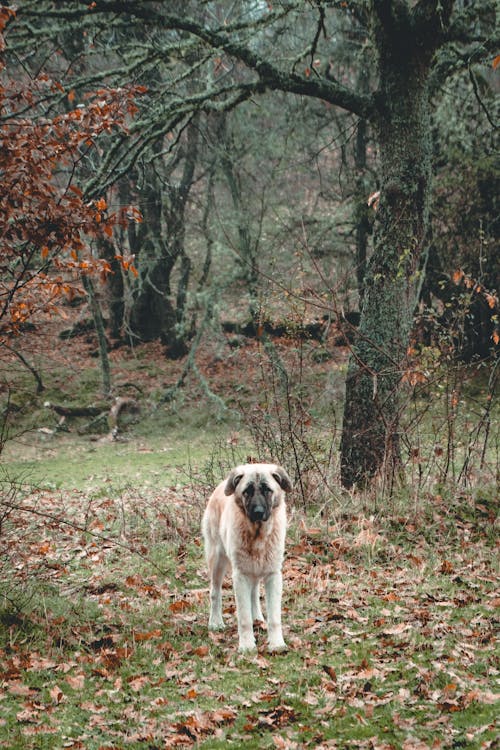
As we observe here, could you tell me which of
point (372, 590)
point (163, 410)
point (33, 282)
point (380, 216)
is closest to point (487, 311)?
point (163, 410)

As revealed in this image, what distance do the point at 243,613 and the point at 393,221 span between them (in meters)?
6.73

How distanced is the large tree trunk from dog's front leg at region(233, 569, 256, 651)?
4682 mm

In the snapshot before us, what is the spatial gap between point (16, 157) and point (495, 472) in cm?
757

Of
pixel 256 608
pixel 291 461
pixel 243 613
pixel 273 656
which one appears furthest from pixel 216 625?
pixel 291 461

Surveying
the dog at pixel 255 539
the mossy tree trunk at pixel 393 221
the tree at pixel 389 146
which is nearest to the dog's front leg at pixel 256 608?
the dog at pixel 255 539

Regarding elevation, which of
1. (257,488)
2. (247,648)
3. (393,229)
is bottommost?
(247,648)

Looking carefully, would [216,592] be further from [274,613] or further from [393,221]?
[393,221]

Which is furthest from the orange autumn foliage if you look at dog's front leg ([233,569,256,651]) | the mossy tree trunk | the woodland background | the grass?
the mossy tree trunk

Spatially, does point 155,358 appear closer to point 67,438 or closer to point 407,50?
point 67,438

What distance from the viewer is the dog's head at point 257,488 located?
6477mm

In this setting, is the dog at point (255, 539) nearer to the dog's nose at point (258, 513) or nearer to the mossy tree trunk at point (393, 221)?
the dog's nose at point (258, 513)

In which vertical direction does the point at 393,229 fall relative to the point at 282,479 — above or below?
above

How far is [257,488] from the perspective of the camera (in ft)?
21.5

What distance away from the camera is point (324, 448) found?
11.3m
